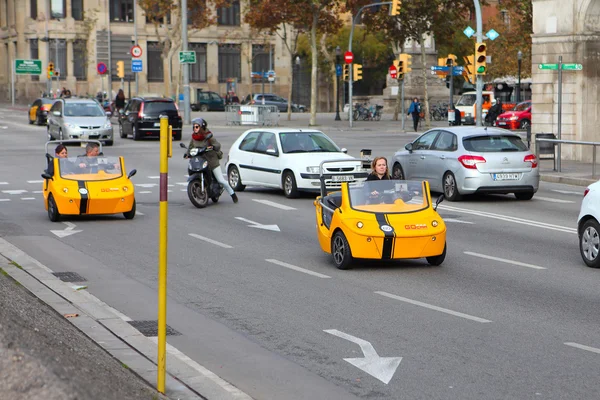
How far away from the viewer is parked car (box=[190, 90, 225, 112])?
8644 cm

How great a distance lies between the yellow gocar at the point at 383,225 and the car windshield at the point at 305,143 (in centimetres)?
949

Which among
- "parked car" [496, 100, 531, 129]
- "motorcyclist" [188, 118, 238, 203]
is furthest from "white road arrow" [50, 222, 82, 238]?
"parked car" [496, 100, 531, 129]

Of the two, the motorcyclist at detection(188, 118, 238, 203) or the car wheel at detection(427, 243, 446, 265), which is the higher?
the motorcyclist at detection(188, 118, 238, 203)

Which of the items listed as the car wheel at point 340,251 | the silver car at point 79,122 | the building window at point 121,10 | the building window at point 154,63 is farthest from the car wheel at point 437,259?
the building window at point 154,63

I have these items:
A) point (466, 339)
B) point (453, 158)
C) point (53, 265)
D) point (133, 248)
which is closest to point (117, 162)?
point (133, 248)

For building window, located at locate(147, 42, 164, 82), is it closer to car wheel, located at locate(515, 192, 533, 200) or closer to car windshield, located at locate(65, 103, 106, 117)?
car windshield, located at locate(65, 103, 106, 117)

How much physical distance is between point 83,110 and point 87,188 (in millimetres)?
25428

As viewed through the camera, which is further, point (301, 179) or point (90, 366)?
point (301, 179)

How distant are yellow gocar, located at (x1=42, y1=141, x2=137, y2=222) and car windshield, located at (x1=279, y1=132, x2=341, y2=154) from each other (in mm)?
5290

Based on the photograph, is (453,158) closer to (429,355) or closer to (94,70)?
(429,355)

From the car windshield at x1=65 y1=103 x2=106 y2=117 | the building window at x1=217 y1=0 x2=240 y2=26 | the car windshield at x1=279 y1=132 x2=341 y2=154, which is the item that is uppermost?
the building window at x1=217 y1=0 x2=240 y2=26

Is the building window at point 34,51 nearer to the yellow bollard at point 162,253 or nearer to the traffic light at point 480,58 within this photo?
the traffic light at point 480,58

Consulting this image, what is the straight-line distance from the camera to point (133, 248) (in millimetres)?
16141

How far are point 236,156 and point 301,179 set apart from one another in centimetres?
267
